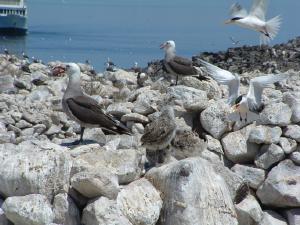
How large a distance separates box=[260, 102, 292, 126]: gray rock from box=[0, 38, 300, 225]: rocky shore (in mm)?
15

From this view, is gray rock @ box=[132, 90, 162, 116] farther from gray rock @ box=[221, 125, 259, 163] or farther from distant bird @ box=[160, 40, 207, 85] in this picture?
distant bird @ box=[160, 40, 207, 85]

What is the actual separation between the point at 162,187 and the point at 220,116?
263 centimetres

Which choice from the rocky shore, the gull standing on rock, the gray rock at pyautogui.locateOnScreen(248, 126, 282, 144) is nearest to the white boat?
the rocky shore

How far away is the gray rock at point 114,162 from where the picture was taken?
974 cm

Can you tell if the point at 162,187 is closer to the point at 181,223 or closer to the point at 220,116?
the point at 181,223

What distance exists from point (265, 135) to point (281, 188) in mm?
996

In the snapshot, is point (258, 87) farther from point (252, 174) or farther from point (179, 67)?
point (179, 67)

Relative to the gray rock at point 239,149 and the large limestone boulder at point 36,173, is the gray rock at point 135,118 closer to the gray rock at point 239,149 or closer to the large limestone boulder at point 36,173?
the gray rock at point 239,149

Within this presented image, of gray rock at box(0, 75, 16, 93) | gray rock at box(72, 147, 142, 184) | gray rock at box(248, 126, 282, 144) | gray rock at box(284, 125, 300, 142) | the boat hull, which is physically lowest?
the boat hull

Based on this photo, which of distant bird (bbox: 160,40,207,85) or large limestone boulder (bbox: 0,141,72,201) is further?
distant bird (bbox: 160,40,207,85)

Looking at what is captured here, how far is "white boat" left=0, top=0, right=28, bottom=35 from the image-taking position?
284 ft

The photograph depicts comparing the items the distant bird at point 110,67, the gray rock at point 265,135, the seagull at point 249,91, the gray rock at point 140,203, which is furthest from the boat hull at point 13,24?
the gray rock at point 140,203

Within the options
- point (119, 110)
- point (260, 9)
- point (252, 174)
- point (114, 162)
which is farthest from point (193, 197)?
point (260, 9)

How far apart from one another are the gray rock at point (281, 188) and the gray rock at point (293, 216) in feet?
0.30
